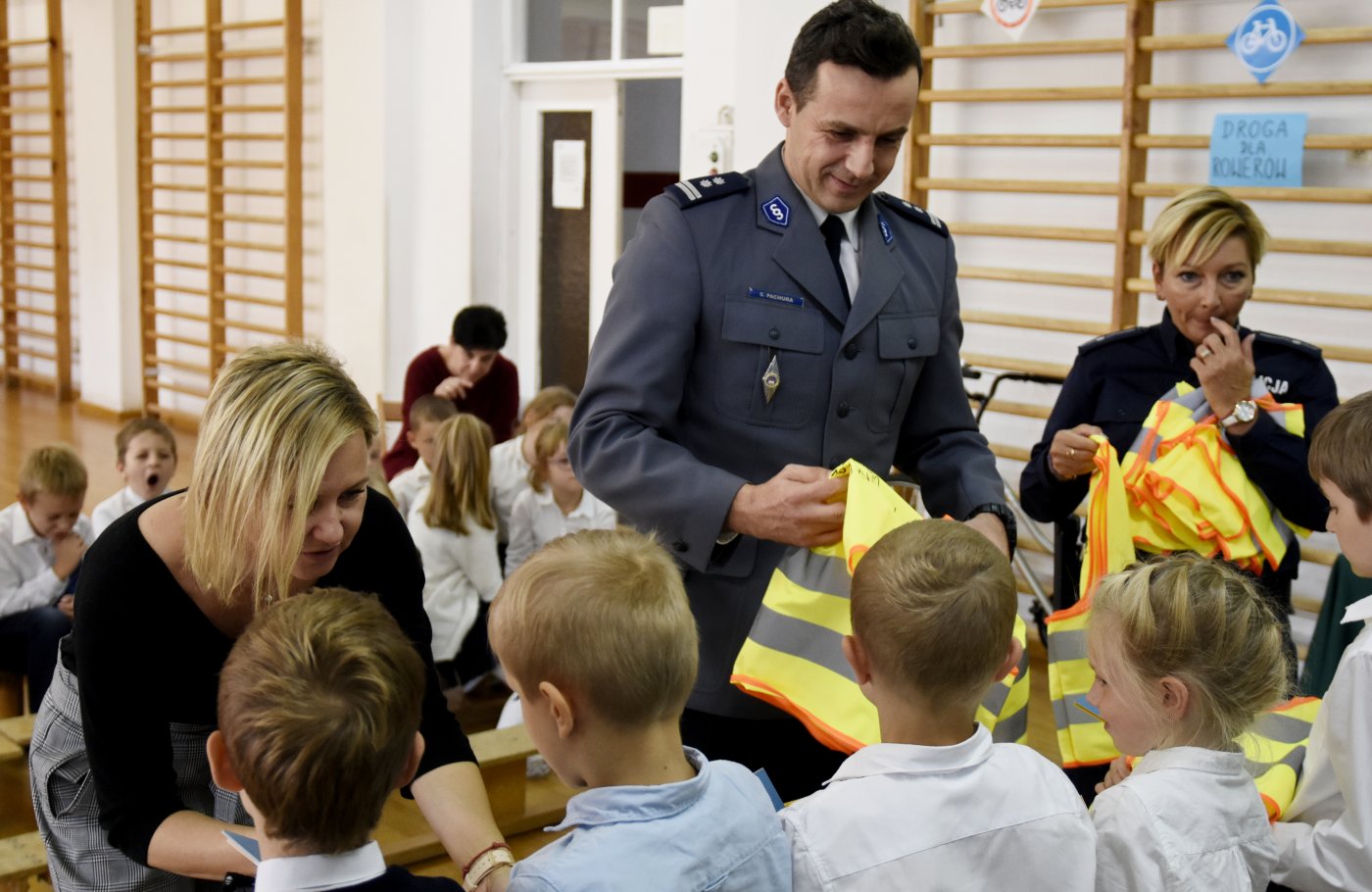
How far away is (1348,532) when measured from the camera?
6.40 ft

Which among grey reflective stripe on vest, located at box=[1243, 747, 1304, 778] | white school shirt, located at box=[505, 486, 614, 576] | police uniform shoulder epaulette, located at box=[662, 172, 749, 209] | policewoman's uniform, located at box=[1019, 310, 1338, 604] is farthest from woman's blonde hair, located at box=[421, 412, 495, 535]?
grey reflective stripe on vest, located at box=[1243, 747, 1304, 778]

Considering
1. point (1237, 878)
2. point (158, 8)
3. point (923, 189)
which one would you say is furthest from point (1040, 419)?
point (158, 8)

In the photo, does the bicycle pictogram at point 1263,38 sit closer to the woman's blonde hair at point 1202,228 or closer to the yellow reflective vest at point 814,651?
the woman's blonde hair at point 1202,228

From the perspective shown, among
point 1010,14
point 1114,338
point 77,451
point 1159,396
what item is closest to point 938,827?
point 1159,396

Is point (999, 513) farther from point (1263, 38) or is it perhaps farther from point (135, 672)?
point (1263, 38)

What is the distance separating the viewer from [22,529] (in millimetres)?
4016

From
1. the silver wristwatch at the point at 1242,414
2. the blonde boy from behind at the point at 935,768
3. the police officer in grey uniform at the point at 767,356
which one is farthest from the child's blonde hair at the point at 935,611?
the silver wristwatch at the point at 1242,414

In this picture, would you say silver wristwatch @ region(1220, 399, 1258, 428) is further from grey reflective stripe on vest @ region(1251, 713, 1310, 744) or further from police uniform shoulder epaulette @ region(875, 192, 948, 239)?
police uniform shoulder epaulette @ region(875, 192, 948, 239)

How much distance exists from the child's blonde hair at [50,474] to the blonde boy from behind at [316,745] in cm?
302

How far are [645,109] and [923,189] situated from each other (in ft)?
5.82

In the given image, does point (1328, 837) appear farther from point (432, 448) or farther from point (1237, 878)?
point (432, 448)

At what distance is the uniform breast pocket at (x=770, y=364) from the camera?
189 centimetres

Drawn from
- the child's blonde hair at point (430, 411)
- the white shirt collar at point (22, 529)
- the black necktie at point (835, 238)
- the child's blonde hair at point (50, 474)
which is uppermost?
the black necktie at point (835, 238)

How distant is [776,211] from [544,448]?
246 centimetres
